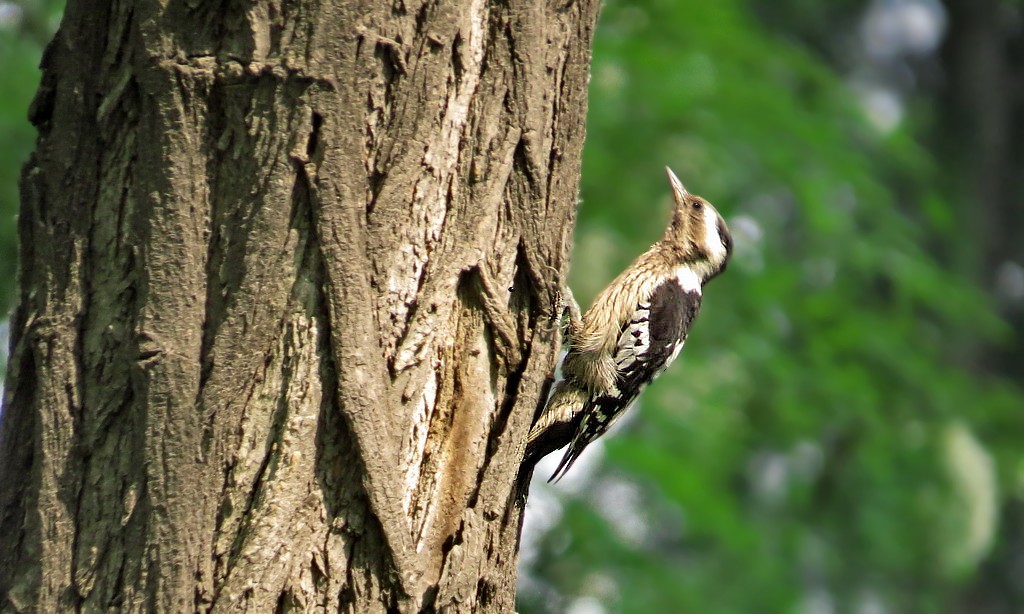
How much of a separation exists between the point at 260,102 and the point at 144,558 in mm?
982

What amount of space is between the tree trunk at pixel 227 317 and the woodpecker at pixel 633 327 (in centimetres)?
191

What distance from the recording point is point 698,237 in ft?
19.5

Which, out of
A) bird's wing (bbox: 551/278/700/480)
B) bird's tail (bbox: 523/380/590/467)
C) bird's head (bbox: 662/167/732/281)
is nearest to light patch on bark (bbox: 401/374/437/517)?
bird's tail (bbox: 523/380/590/467)

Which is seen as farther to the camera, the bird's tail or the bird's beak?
the bird's beak

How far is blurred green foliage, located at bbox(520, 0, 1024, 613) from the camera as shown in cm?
746

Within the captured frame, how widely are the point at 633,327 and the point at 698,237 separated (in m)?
0.87

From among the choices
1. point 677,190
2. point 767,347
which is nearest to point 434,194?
point 677,190

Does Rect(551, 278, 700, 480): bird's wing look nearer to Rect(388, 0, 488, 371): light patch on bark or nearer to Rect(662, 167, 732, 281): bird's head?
Rect(662, 167, 732, 281): bird's head

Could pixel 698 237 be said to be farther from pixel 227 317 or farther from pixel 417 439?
pixel 227 317

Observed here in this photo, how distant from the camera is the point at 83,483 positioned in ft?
7.84

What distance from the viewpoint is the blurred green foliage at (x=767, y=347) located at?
24.5 ft

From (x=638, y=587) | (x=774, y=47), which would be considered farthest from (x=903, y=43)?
(x=638, y=587)

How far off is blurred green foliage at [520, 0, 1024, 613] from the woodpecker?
115 centimetres

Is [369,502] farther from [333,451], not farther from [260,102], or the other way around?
[260,102]
